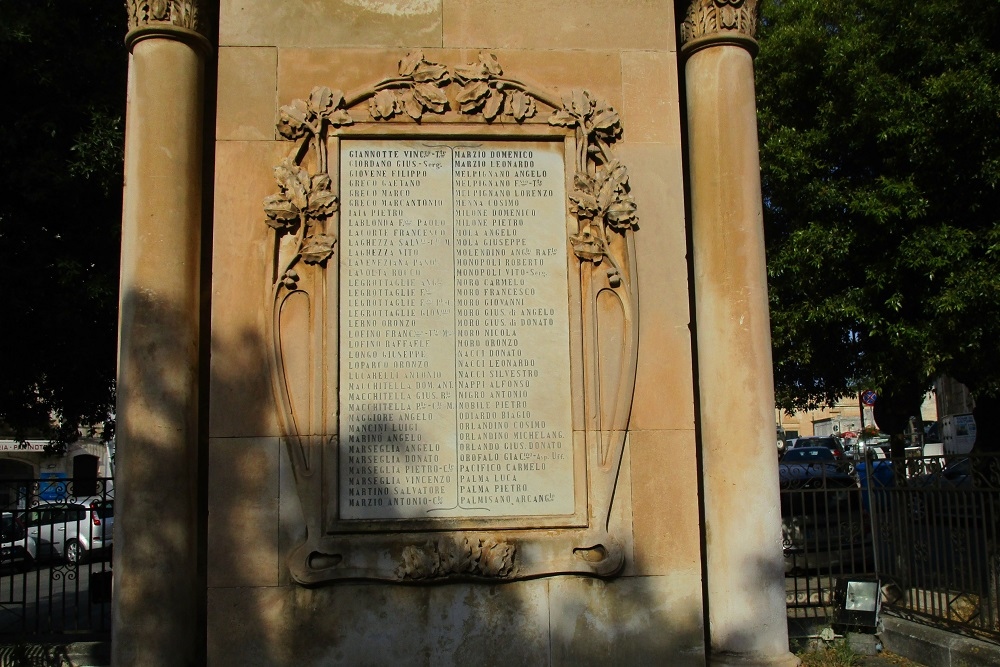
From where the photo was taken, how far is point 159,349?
6602 millimetres

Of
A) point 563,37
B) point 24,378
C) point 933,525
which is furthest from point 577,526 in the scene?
point 24,378

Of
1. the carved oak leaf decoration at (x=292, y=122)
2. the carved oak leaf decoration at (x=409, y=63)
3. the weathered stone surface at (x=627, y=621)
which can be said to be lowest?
the weathered stone surface at (x=627, y=621)

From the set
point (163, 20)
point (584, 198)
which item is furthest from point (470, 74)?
point (163, 20)

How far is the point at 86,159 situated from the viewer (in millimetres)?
11805

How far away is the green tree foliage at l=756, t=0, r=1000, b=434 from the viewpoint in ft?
43.7

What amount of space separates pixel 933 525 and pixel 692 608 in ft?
20.2

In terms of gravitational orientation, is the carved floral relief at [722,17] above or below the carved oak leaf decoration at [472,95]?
above

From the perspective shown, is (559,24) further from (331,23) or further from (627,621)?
(627,621)

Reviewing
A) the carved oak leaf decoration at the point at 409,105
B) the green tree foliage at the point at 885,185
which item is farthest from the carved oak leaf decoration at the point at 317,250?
the green tree foliage at the point at 885,185

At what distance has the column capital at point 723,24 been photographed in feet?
24.3

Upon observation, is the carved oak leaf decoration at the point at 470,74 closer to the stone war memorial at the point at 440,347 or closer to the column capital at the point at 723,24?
the stone war memorial at the point at 440,347

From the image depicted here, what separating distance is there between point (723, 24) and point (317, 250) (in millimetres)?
3725

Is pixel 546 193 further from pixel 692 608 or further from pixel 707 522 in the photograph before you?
pixel 692 608

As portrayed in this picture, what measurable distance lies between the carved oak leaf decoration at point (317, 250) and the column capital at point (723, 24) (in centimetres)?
340
